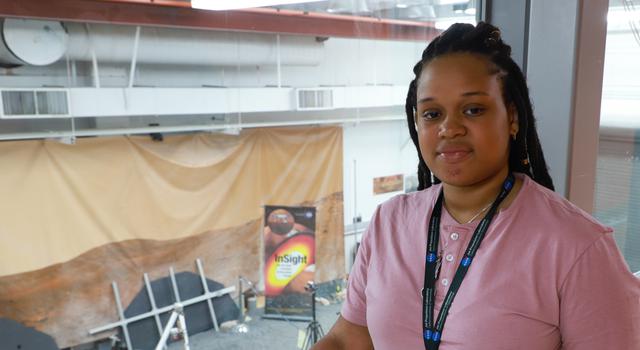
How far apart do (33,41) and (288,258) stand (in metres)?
3.05

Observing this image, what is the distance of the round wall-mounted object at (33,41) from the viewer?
3.04 m

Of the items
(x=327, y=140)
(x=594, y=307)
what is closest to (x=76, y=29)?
(x=327, y=140)

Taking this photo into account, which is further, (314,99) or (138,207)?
(314,99)

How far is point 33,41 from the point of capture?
3.29 metres

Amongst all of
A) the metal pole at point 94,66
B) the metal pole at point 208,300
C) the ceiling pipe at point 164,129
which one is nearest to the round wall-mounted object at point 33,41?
the metal pole at point 94,66

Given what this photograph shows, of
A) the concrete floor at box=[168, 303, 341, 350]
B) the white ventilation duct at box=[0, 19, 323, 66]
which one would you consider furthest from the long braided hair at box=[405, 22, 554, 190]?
the concrete floor at box=[168, 303, 341, 350]

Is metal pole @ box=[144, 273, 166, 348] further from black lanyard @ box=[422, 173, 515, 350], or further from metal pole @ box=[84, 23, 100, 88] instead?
black lanyard @ box=[422, 173, 515, 350]

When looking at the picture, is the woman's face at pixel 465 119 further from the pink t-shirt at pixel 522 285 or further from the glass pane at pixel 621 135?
the glass pane at pixel 621 135

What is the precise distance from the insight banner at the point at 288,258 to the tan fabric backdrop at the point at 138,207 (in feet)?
0.45

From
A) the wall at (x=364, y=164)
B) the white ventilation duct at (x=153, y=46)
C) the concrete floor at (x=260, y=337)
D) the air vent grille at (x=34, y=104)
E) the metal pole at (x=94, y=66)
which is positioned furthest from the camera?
the wall at (x=364, y=164)

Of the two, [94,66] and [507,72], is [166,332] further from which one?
[507,72]

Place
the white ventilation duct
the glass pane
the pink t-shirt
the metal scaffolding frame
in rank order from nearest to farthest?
the pink t-shirt
the glass pane
the white ventilation duct
the metal scaffolding frame

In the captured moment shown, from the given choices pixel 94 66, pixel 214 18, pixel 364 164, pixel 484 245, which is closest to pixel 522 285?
pixel 484 245

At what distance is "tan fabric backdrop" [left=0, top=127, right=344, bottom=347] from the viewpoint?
3.95 meters
